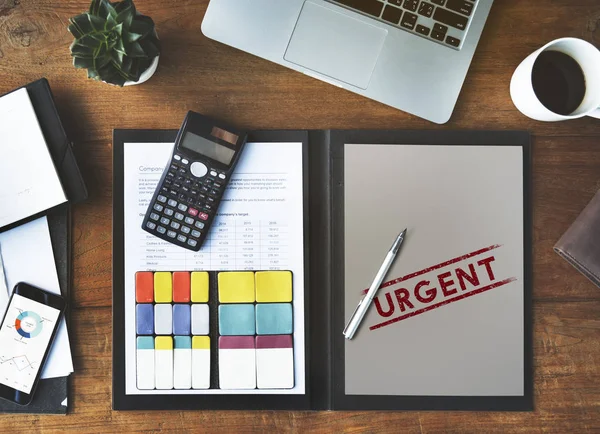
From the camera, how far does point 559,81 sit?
0.55 metres

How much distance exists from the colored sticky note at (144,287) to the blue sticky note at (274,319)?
121 mm

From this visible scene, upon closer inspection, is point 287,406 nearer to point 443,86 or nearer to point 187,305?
point 187,305

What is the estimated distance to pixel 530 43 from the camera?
58cm

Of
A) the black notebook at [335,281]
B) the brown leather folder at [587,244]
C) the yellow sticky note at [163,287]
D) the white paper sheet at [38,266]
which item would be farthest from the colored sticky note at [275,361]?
the brown leather folder at [587,244]

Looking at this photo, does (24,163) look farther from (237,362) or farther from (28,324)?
(237,362)

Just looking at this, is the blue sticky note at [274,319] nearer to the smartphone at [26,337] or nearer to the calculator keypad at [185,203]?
the calculator keypad at [185,203]

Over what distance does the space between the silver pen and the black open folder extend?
32cm

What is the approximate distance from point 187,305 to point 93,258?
0.40 ft

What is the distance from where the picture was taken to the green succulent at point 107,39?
1.63ft

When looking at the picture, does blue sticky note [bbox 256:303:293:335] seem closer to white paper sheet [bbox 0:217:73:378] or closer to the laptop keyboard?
white paper sheet [bbox 0:217:73:378]

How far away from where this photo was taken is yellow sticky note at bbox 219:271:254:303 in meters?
0.57

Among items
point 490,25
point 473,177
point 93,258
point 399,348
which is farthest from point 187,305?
point 490,25

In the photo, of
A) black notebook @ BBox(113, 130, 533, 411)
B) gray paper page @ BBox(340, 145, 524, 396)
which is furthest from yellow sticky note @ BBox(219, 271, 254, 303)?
gray paper page @ BBox(340, 145, 524, 396)

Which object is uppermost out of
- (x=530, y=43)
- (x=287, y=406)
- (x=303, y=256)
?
(x=530, y=43)
